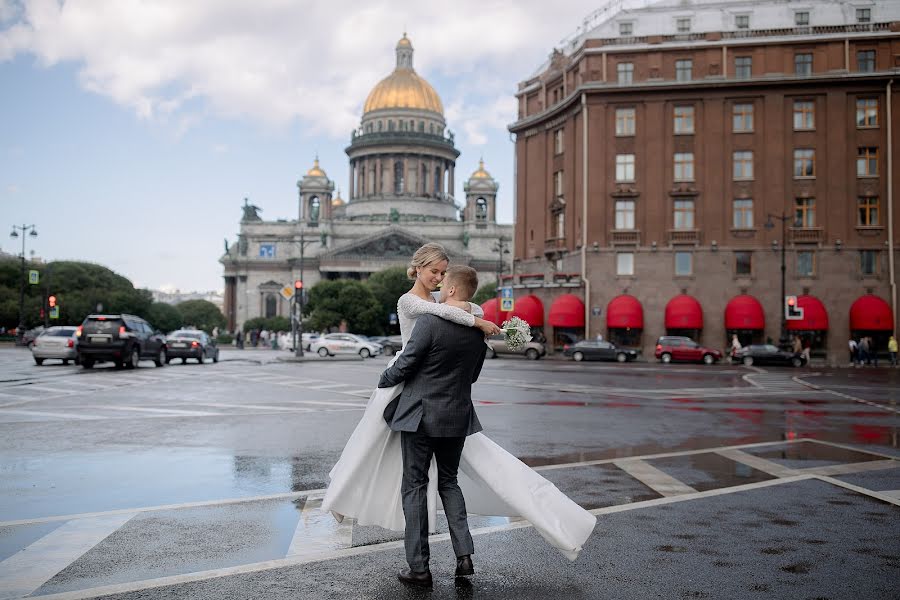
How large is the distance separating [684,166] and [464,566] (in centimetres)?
4530

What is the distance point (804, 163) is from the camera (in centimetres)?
4616

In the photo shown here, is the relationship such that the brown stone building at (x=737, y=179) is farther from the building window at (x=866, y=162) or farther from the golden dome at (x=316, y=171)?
the golden dome at (x=316, y=171)

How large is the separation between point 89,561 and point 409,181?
125125 mm

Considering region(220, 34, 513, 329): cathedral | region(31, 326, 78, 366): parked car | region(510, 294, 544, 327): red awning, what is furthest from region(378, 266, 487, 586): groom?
region(220, 34, 513, 329): cathedral

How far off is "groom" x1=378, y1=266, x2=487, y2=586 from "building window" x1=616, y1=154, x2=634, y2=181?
4467cm

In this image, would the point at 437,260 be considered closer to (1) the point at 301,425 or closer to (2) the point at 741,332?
(1) the point at 301,425

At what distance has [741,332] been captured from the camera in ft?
151

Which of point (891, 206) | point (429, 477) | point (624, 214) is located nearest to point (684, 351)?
point (624, 214)

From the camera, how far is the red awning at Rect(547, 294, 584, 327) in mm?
47906

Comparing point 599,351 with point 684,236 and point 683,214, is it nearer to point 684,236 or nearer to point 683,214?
→ point 684,236

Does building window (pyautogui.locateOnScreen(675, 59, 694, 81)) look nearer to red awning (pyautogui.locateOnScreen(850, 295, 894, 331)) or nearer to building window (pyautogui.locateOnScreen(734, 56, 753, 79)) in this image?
building window (pyautogui.locateOnScreen(734, 56, 753, 79))

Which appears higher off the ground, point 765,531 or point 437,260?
point 437,260

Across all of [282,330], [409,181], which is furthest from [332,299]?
[409,181]

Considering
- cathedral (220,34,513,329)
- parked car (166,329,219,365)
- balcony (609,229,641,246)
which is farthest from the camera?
cathedral (220,34,513,329)
